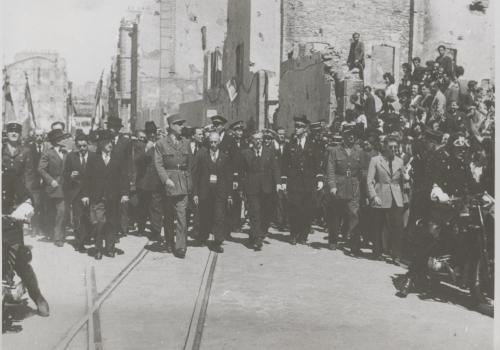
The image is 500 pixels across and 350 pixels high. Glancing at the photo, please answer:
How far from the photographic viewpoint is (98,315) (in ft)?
21.1

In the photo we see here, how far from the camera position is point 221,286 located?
7.80 meters

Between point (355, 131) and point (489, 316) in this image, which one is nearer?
point (489, 316)

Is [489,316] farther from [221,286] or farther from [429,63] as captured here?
[429,63]

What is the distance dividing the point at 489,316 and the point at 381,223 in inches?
139

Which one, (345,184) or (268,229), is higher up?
(345,184)

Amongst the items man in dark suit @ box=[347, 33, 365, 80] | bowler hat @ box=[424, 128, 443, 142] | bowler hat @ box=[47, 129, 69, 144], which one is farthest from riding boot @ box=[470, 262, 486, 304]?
man in dark suit @ box=[347, 33, 365, 80]

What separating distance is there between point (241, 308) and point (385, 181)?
3.92 meters

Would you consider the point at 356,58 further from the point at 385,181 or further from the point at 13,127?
the point at 13,127

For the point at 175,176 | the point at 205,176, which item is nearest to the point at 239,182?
the point at 205,176

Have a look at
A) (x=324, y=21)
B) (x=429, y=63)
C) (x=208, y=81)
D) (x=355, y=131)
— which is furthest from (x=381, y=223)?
(x=208, y=81)

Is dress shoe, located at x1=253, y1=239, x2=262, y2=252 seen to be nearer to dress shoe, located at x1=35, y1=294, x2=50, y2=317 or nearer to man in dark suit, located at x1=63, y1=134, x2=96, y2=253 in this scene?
man in dark suit, located at x1=63, y1=134, x2=96, y2=253

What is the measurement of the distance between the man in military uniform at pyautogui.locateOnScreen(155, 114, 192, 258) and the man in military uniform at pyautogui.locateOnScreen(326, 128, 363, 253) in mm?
2439

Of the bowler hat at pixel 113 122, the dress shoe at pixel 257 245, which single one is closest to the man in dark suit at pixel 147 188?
the bowler hat at pixel 113 122

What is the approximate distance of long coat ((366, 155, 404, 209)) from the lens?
31.8 feet
